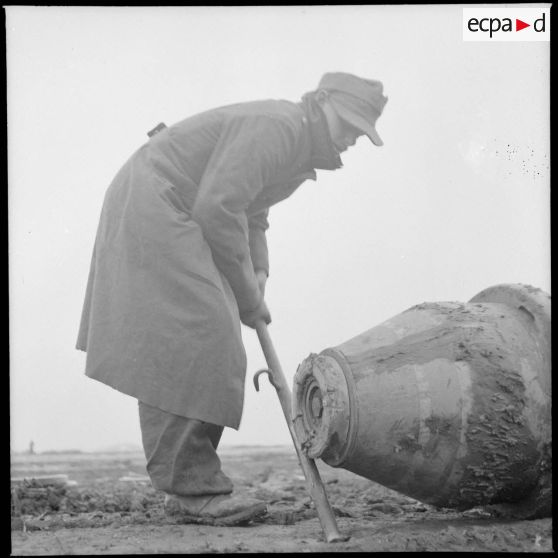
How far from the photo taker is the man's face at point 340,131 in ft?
13.6

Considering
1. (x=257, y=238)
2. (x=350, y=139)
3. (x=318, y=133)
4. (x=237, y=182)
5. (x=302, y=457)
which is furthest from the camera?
(x=257, y=238)

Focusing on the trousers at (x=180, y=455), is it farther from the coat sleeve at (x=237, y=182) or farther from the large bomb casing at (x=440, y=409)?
the coat sleeve at (x=237, y=182)

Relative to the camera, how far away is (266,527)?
3.70m

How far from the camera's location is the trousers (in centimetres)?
373

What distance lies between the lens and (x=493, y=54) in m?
4.14

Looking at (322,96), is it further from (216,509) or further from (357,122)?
(216,509)

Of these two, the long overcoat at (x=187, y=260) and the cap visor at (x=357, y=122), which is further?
the cap visor at (x=357, y=122)

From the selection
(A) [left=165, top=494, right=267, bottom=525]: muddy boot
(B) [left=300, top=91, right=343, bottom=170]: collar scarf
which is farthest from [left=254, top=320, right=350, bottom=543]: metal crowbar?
(B) [left=300, top=91, right=343, bottom=170]: collar scarf

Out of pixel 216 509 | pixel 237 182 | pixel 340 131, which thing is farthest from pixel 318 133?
pixel 216 509

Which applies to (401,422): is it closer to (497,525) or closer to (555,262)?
(497,525)

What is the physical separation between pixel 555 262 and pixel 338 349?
1.23 metres

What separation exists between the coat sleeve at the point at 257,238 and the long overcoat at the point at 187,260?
229mm

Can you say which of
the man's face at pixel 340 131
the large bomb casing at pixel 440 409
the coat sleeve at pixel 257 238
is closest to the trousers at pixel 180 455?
the large bomb casing at pixel 440 409

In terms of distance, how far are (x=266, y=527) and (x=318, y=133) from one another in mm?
1921
